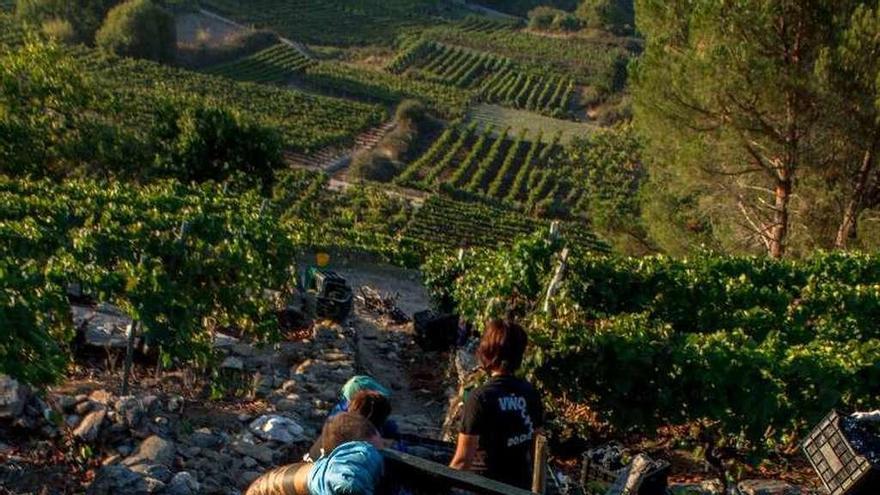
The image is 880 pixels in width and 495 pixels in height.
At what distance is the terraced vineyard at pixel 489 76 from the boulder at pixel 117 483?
1954 inches

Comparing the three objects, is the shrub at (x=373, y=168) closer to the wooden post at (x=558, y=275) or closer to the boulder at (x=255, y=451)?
the wooden post at (x=558, y=275)

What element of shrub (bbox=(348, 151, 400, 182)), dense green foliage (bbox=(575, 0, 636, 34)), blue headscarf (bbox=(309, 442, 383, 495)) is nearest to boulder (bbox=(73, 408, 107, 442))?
blue headscarf (bbox=(309, 442, 383, 495))

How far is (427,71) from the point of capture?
2400 inches

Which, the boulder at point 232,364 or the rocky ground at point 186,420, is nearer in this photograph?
the rocky ground at point 186,420

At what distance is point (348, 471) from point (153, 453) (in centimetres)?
337

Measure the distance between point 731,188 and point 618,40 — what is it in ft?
196

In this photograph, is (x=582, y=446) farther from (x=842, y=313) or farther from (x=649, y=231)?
(x=649, y=231)

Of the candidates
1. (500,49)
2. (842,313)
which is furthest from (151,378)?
(500,49)

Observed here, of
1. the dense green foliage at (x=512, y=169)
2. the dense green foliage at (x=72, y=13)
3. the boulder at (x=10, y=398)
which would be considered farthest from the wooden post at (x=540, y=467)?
the dense green foliage at (x=72, y=13)

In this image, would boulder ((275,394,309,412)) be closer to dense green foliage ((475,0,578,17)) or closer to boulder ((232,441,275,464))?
boulder ((232,441,275,464))

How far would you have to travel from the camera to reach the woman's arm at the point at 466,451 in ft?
14.4

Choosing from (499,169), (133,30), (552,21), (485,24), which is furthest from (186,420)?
(552,21)

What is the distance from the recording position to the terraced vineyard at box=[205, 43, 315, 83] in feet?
178

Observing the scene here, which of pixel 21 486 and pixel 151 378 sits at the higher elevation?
pixel 21 486
